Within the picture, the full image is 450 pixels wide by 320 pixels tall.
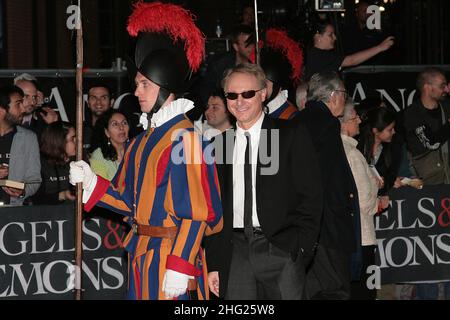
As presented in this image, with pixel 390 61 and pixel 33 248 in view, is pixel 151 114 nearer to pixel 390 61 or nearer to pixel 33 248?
pixel 33 248

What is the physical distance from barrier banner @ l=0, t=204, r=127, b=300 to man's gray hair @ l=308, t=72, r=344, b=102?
2460 millimetres

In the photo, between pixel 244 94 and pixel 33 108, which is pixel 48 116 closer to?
pixel 33 108

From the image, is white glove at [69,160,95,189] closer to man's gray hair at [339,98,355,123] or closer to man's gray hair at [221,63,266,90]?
man's gray hair at [221,63,266,90]

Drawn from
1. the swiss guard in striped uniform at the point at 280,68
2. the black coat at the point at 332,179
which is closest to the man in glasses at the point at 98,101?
the swiss guard in striped uniform at the point at 280,68

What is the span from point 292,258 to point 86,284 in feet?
11.2

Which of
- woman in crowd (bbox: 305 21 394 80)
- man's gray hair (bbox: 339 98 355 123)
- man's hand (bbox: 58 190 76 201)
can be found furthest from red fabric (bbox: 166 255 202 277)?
woman in crowd (bbox: 305 21 394 80)

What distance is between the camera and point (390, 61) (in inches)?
716

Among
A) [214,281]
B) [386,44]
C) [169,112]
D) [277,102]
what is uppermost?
[386,44]

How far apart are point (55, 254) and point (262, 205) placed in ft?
10.8

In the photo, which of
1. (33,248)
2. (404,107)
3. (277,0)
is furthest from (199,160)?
(277,0)

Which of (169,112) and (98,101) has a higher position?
(98,101)

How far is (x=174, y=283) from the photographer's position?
5988 mm

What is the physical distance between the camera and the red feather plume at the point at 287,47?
9.30 m

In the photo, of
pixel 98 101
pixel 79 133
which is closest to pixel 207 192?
pixel 79 133
